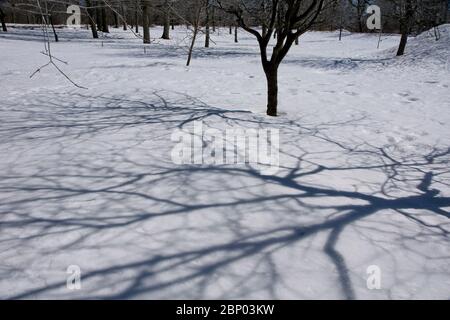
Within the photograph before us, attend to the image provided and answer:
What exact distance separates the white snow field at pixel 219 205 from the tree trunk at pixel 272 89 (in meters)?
0.24

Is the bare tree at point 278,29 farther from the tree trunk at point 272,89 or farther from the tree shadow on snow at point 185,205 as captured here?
the tree shadow on snow at point 185,205

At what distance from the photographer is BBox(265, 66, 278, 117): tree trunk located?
7125 millimetres

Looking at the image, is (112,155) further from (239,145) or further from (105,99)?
(105,99)

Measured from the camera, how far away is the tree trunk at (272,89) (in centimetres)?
712

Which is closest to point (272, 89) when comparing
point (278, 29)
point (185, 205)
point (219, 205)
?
point (278, 29)

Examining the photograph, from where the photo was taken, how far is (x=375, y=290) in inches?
104

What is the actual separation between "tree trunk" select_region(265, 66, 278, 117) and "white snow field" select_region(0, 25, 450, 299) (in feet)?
0.78

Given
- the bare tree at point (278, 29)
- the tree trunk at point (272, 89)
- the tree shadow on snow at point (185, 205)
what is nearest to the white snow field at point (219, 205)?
the tree shadow on snow at point (185, 205)

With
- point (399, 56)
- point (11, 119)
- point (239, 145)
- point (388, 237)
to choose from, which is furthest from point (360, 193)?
point (399, 56)

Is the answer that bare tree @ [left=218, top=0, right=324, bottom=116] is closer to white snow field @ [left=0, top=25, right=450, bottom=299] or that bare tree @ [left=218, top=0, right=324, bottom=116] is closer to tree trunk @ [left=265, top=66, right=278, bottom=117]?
tree trunk @ [left=265, top=66, right=278, bottom=117]

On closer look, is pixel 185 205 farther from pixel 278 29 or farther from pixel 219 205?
pixel 278 29

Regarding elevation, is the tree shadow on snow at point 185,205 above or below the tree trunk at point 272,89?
below

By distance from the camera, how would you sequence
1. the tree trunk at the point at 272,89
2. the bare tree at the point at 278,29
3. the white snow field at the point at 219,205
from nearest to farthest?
the white snow field at the point at 219,205, the bare tree at the point at 278,29, the tree trunk at the point at 272,89

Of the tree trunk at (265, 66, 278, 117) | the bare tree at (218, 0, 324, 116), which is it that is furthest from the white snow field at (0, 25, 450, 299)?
the bare tree at (218, 0, 324, 116)
